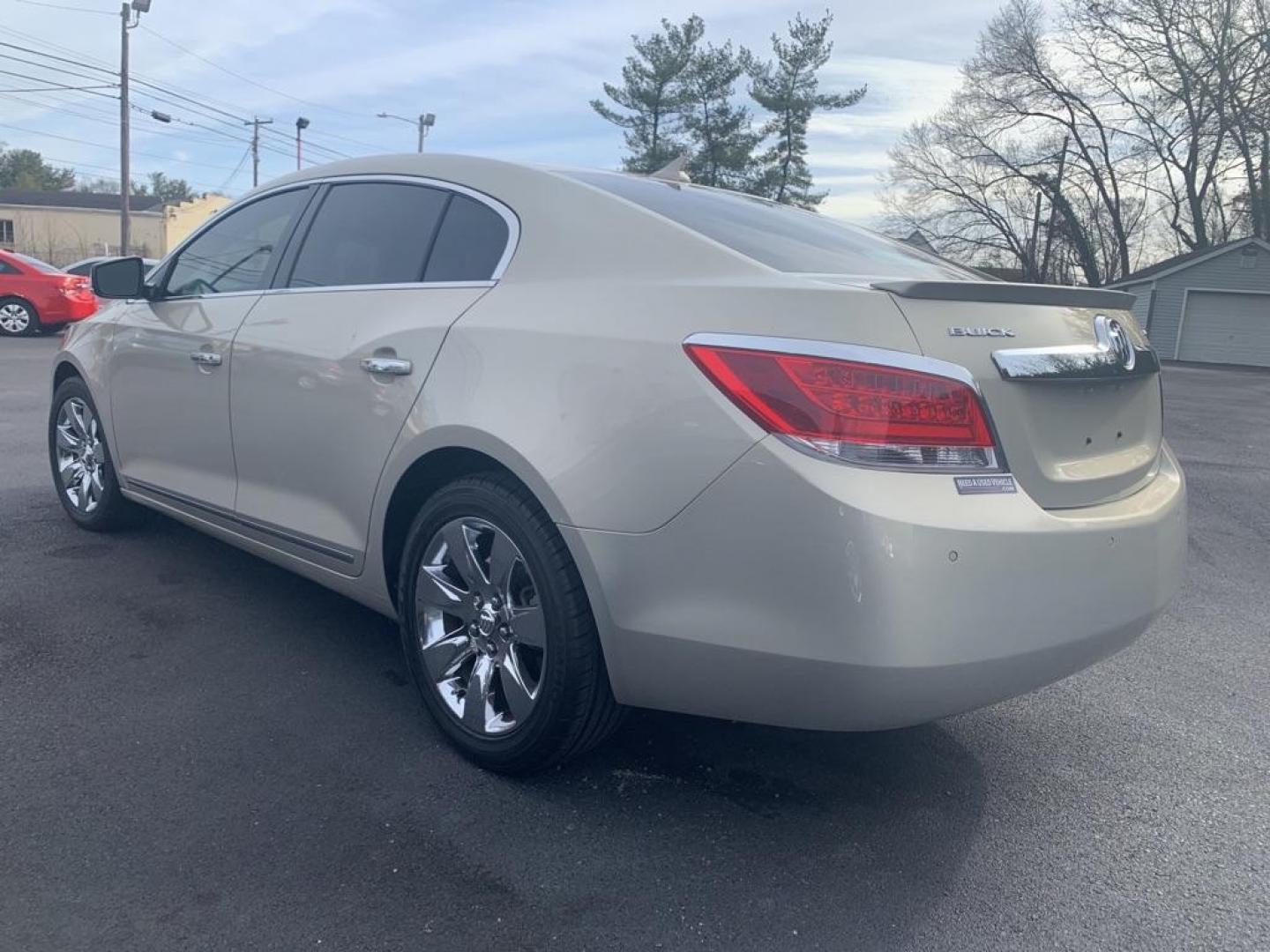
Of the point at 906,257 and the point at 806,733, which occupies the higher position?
the point at 906,257

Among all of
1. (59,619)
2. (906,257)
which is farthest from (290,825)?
(906,257)

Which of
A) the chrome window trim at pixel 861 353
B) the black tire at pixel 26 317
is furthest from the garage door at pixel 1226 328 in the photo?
the chrome window trim at pixel 861 353

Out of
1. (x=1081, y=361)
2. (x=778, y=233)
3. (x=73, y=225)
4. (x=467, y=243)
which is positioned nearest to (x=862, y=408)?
(x=1081, y=361)

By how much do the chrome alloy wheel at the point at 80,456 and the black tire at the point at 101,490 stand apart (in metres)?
0.01

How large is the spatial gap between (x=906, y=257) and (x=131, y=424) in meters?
3.17

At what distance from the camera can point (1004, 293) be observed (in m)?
2.54

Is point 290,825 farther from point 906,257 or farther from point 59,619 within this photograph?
point 906,257

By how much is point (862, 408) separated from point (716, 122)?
126ft

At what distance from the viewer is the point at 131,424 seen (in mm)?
4457

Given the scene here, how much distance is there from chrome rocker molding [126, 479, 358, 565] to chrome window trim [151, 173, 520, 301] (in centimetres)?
78

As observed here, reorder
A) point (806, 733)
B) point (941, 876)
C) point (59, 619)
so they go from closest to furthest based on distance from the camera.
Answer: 1. point (941, 876)
2. point (806, 733)
3. point (59, 619)

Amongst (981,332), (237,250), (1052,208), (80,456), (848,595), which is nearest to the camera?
(848,595)

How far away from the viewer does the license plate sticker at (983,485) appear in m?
2.28

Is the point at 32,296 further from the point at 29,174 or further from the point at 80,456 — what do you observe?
the point at 29,174
